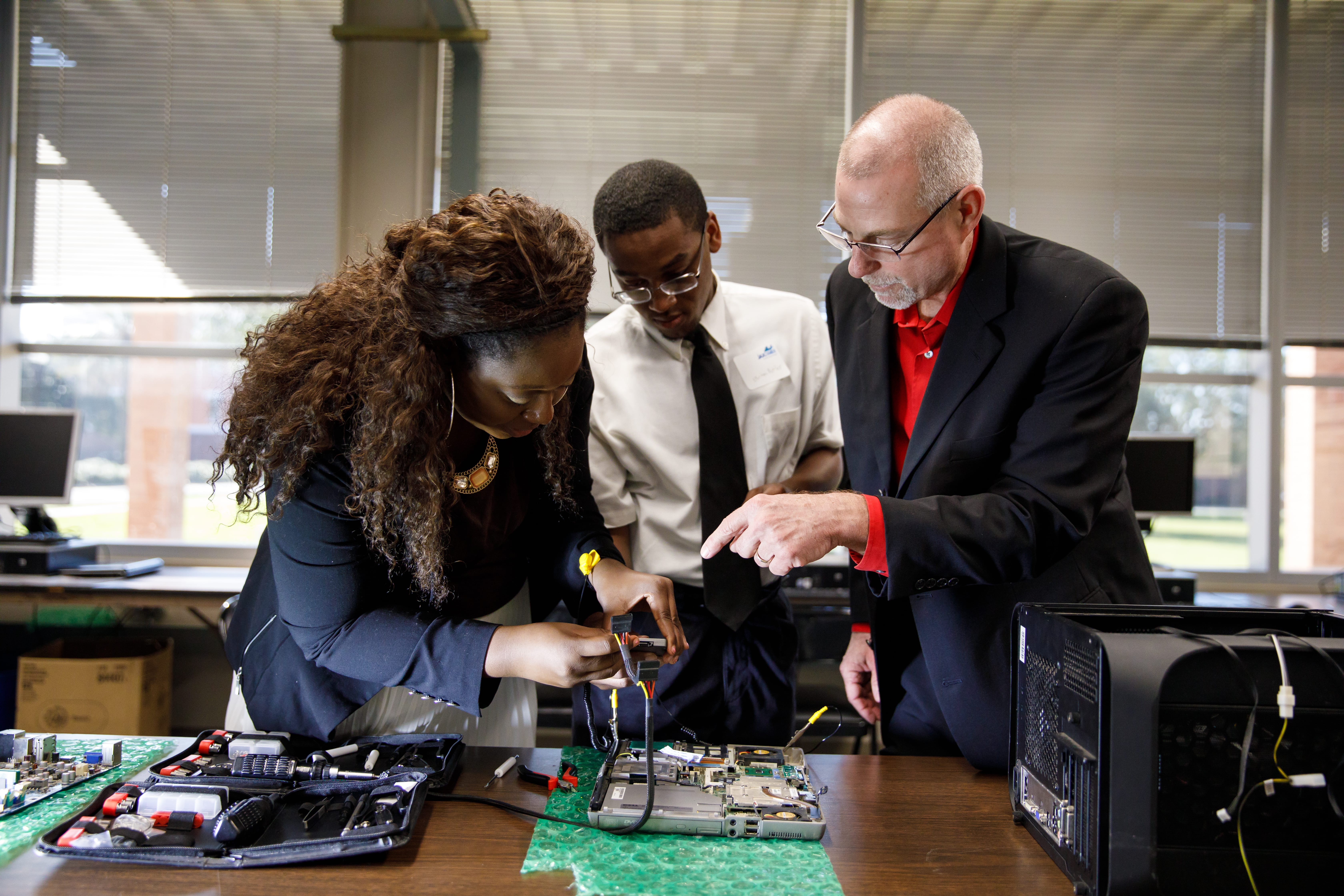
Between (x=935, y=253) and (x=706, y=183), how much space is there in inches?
106

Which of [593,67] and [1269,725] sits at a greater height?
[593,67]

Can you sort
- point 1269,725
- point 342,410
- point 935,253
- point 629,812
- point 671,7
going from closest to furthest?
point 1269,725 < point 629,812 < point 342,410 < point 935,253 < point 671,7

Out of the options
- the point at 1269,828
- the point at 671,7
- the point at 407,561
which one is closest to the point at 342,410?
the point at 407,561

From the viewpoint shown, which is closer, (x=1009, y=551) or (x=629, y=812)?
(x=629, y=812)

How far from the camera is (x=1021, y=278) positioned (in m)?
1.31

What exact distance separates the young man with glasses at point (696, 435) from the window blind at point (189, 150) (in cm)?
276

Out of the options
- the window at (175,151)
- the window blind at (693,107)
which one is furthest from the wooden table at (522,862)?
the window at (175,151)

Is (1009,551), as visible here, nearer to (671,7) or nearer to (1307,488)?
(671,7)

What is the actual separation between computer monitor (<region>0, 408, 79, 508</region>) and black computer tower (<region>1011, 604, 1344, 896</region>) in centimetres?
382

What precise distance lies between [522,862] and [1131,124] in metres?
4.18

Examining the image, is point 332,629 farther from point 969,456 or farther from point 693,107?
point 693,107

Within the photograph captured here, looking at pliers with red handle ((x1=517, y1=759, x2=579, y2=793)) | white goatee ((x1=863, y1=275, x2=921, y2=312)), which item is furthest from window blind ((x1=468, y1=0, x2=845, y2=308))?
pliers with red handle ((x1=517, y1=759, x2=579, y2=793))

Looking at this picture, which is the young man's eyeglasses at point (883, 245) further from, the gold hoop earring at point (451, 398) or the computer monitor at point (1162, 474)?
the computer monitor at point (1162, 474)

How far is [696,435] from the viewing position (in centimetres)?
158
